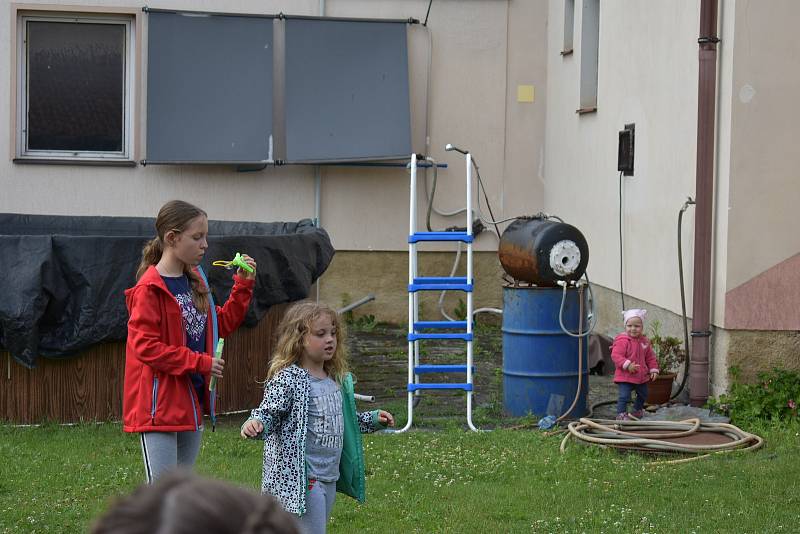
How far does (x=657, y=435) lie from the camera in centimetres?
759

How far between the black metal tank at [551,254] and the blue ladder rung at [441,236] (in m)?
0.44

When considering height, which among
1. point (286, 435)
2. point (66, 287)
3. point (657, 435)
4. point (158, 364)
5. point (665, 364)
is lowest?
point (657, 435)

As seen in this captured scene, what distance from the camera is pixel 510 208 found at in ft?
47.6

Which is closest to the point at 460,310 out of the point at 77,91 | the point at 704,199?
the point at 77,91

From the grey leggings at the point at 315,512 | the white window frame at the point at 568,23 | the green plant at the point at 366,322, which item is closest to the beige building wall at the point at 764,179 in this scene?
the grey leggings at the point at 315,512

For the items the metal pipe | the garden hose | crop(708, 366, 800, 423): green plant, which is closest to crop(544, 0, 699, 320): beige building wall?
the metal pipe

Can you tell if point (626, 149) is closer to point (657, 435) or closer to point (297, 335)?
point (657, 435)

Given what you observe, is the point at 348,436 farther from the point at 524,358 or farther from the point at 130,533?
the point at 524,358

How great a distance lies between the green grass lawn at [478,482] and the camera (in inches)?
229

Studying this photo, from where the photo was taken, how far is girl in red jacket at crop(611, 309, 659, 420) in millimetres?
8312

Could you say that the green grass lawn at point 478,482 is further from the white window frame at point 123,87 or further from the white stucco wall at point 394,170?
the white window frame at point 123,87

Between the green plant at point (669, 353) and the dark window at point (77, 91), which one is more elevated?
the dark window at point (77, 91)

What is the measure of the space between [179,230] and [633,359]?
4339mm

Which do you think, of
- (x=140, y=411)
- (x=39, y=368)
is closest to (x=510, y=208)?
(x=39, y=368)
